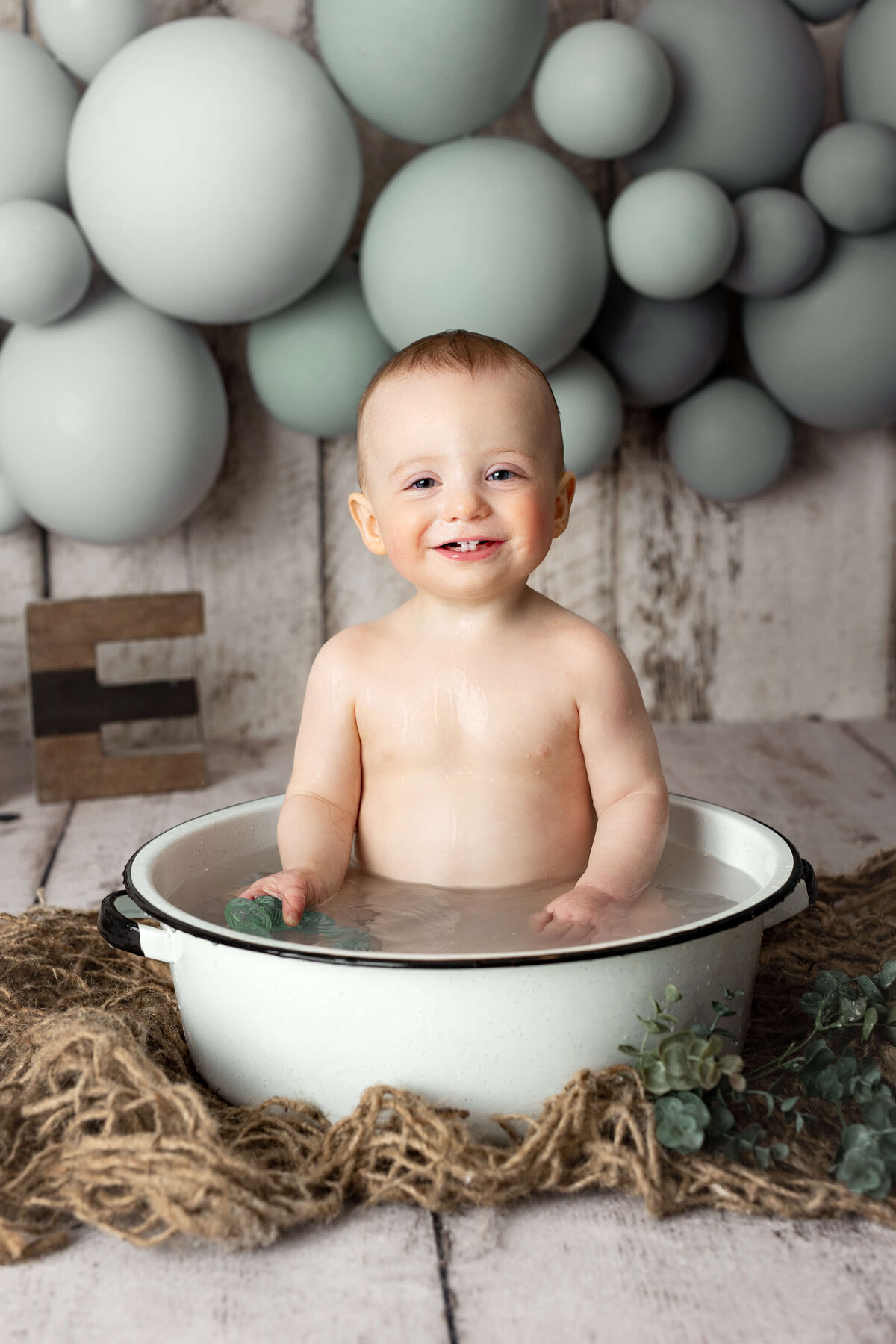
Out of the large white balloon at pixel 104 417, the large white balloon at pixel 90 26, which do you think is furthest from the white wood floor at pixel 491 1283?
the large white balloon at pixel 90 26

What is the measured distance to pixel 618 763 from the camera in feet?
3.04

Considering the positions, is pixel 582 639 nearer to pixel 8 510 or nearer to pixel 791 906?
pixel 791 906

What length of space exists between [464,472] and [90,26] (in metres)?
0.98

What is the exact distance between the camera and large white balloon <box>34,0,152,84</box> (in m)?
1.48

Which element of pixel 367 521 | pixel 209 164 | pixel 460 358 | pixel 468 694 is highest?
pixel 209 164

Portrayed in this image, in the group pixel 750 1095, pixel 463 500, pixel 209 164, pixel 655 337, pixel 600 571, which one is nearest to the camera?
pixel 750 1095

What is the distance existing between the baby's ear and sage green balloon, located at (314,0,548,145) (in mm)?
704

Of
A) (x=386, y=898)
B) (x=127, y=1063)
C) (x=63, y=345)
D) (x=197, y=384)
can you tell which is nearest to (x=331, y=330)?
(x=197, y=384)

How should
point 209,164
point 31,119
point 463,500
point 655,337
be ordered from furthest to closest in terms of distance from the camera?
point 655,337 < point 31,119 < point 209,164 < point 463,500

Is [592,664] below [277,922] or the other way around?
the other way around

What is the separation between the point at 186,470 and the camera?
154 centimetres

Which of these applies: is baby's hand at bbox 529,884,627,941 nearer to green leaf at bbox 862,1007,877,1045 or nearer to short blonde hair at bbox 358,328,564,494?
green leaf at bbox 862,1007,877,1045

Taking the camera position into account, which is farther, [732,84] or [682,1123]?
[732,84]

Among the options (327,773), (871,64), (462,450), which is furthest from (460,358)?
(871,64)
